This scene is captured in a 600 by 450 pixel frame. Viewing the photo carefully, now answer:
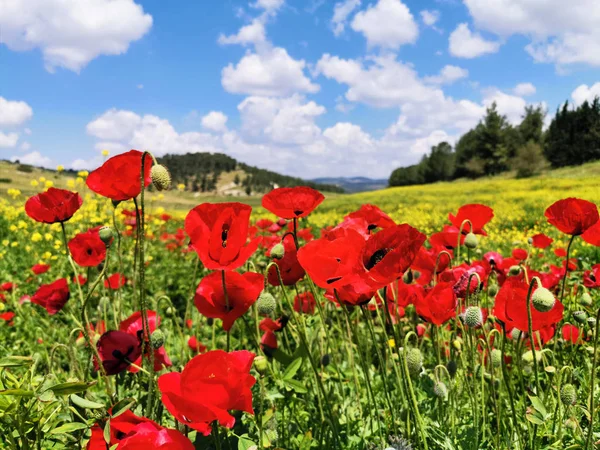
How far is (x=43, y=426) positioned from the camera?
1027mm

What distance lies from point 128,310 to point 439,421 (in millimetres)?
3251

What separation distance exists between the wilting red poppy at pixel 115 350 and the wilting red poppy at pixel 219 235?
0.40 meters

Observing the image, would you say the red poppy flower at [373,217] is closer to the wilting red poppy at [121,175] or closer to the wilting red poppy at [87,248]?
the wilting red poppy at [121,175]

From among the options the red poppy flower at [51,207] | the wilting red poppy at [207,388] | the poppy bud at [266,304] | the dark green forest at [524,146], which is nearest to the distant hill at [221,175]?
the dark green forest at [524,146]

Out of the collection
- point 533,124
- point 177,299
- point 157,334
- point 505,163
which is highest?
point 533,124

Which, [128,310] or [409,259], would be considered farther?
[128,310]

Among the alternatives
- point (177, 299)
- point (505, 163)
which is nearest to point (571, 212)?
point (177, 299)

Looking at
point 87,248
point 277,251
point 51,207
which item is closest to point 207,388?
point 277,251

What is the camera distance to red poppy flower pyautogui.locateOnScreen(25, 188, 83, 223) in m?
1.53

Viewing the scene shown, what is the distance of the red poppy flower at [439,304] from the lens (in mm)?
1400

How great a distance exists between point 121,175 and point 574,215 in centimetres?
151

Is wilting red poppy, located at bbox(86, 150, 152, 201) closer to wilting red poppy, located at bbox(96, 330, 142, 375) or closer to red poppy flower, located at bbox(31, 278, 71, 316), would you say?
wilting red poppy, located at bbox(96, 330, 142, 375)

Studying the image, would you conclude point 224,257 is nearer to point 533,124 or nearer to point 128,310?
point 128,310

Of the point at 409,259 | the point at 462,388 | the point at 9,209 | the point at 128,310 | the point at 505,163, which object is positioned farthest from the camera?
the point at 505,163
